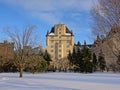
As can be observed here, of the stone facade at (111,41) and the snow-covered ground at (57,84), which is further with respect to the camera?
the snow-covered ground at (57,84)

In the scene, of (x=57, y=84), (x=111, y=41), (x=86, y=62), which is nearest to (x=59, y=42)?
(x=86, y=62)

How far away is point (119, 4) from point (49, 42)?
140 metres

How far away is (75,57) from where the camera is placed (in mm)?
94938

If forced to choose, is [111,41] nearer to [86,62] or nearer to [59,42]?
[86,62]

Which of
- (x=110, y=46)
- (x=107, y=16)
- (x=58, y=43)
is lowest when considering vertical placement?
(x=110, y=46)

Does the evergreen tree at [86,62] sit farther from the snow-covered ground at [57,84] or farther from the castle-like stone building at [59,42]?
the castle-like stone building at [59,42]

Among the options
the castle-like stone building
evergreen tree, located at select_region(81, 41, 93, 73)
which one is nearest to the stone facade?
evergreen tree, located at select_region(81, 41, 93, 73)

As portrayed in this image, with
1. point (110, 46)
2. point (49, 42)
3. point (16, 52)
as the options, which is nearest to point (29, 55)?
point (16, 52)

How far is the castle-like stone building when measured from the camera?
6078 inches

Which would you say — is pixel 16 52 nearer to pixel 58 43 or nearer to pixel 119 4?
pixel 119 4

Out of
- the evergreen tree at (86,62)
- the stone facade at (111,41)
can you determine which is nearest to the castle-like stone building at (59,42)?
the evergreen tree at (86,62)

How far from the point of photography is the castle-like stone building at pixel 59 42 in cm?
15438

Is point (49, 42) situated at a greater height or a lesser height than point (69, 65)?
greater

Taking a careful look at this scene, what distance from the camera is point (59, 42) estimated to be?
15712 centimetres
